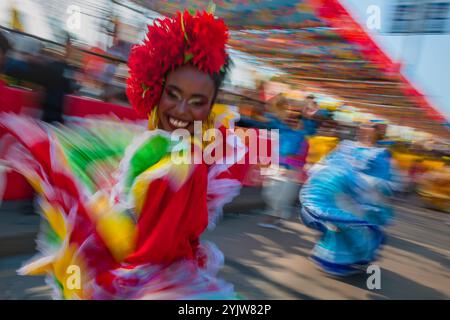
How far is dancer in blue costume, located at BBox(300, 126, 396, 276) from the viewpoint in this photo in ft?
11.6

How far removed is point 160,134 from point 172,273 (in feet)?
1.49

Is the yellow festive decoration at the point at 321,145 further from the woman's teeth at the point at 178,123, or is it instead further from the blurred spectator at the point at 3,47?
the woman's teeth at the point at 178,123

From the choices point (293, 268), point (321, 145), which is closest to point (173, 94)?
point (293, 268)

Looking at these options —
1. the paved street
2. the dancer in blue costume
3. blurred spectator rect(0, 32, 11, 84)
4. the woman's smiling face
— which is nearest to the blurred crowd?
blurred spectator rect(0, 32, 11, 84)

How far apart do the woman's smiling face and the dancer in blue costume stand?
2.29 m

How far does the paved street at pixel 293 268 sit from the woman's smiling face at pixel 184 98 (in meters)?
1.57

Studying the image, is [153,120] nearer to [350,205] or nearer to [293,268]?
[293,268]

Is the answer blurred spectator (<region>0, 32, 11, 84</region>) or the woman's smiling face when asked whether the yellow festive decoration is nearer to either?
blurred spectator (<region>0, 32, 11, 84</region>)

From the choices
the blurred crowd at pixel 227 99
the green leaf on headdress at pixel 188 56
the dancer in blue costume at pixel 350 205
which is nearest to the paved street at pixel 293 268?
the dancer in blue costume at pixel 350 205

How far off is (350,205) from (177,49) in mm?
2642

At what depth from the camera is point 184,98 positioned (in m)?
1.55
